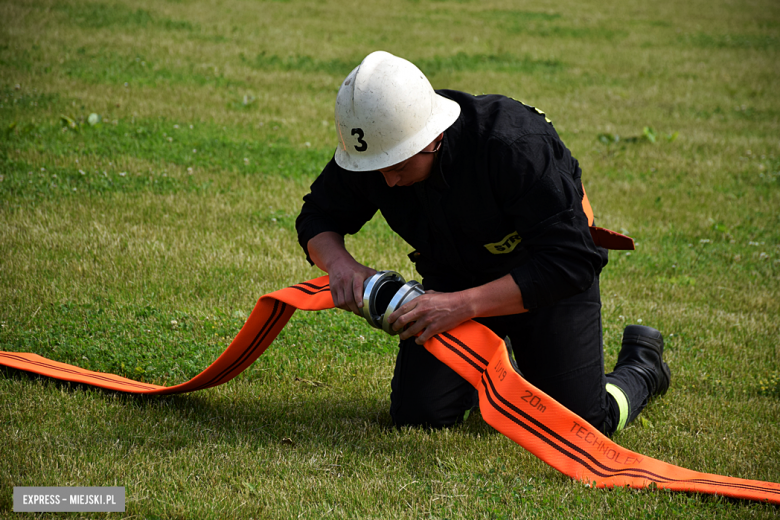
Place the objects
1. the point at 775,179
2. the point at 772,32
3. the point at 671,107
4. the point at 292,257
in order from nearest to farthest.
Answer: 1. the point at 292,257
2. the point at 775,179
3. the point at 671,107
4. the point at 772,32

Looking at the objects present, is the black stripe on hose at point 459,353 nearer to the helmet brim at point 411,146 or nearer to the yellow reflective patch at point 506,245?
→ the yellow reflective patch at point 506,245

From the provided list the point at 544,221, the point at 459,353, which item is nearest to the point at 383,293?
the point at 459,353

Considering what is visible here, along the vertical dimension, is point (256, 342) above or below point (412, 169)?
below

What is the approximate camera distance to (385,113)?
2.96 metres

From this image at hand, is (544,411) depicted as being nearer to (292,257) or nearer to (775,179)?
(292,257)

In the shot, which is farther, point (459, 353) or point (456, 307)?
point (459, 353)

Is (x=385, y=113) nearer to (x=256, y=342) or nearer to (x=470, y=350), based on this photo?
(x=470, y=350)

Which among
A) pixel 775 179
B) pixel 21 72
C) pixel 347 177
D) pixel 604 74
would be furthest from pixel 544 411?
pixel 604 74

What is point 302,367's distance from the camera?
4.29 m

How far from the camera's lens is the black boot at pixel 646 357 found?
163 inches

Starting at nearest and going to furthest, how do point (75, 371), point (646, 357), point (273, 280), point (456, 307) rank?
A: point (456, 307) → point (75, 371) → point (646, 357) → point (273, 280)

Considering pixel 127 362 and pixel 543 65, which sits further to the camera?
pixel 543 65

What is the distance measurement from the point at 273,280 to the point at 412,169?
8.51 ft

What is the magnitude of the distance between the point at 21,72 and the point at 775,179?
1093 cm
